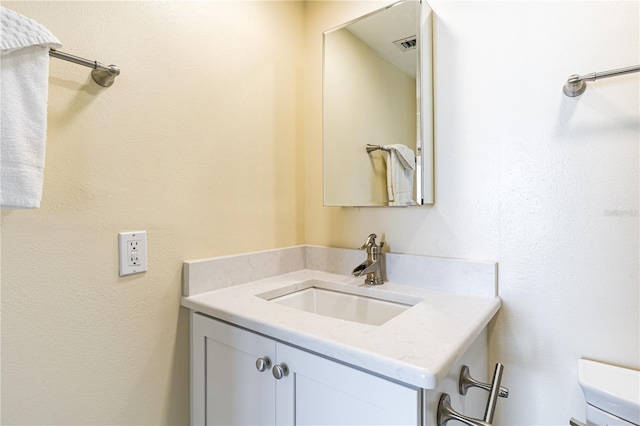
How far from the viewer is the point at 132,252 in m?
0.91

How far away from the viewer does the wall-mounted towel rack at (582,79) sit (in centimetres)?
78

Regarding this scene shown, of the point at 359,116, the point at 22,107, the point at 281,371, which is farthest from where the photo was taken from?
the point at 359,116

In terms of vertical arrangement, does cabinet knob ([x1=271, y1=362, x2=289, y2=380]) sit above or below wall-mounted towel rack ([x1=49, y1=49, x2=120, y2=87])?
below

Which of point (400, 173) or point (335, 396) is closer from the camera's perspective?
point (335, 396)

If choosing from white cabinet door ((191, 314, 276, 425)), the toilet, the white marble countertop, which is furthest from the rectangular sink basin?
the toilet

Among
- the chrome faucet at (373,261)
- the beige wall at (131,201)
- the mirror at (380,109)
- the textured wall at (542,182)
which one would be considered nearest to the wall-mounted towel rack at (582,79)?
the textured wall at (542,182)

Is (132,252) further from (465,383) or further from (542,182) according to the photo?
(542,182)

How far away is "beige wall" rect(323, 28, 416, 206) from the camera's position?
1.15 m

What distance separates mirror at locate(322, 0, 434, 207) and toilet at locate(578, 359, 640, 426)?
617mm

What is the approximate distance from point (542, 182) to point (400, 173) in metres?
0.42

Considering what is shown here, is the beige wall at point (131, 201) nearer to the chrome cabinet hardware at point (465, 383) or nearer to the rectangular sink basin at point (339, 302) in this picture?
the rectangular sink basin at point (339, 302)

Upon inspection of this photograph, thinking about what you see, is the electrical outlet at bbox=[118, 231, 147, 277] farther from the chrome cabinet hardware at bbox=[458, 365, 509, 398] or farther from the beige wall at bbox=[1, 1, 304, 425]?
the chrome cabinet hardware at bbox=[458, 365, 509, 398]

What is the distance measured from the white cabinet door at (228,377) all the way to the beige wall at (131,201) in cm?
7

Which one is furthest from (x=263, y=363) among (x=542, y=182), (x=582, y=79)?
(x=582, y=79)
